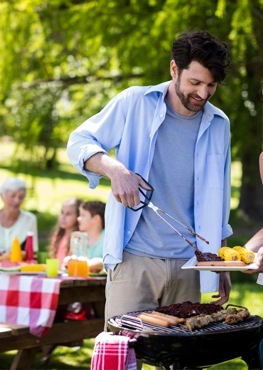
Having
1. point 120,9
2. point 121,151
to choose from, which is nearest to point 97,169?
point 121,151

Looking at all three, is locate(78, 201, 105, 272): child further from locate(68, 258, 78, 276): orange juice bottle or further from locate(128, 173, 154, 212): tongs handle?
locate(128, 173, 154, 212): tongs handle

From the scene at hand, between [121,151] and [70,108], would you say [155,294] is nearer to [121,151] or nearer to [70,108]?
[121,151]

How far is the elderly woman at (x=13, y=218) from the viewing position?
7547 mm

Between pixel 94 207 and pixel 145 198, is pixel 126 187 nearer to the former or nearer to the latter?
pixel 145 198

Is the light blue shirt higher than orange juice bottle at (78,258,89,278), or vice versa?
the light blue shirt

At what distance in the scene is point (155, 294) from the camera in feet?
12.8

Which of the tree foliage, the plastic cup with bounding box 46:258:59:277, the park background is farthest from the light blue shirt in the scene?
the tree foliage

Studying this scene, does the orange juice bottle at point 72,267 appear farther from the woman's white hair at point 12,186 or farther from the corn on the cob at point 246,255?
the corn on the cob at point 246,255

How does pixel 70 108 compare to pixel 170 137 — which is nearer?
pixel 170 137

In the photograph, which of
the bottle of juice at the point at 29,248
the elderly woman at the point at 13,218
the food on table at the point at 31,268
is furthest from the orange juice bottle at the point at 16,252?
the food on table at the point at 31,268

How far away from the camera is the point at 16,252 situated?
6902mm

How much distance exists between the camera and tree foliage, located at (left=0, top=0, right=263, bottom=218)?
29.9ft

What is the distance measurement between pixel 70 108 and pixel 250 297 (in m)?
3.99

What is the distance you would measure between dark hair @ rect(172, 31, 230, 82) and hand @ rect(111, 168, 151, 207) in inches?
24.6
